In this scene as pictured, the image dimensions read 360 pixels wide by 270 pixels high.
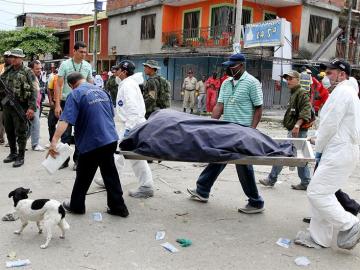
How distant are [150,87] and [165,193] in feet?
8.28

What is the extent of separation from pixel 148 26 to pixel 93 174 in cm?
2302

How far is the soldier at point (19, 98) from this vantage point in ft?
23.4

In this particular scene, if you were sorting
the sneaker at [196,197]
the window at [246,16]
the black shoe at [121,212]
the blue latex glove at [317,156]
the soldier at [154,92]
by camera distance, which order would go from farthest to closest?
the window at [246,16]
the soldier at [154,92]
the sneaker at [196,197]
the black shoe at [121,212]
the blue latex glove at [317,156]

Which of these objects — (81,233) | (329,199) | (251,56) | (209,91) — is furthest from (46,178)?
(251,56)

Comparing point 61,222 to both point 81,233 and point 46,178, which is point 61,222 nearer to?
point 81,233

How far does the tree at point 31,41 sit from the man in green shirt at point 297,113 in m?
33.1

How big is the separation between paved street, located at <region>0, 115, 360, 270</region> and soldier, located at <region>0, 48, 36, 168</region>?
86cm

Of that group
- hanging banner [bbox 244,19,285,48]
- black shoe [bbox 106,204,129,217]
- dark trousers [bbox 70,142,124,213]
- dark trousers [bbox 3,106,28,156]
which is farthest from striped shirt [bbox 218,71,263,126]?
hanging banner [bbox 244,19,285,48]

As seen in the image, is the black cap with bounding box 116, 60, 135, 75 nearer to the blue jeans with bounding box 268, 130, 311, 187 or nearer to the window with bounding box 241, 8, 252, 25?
the blue jeans with bounding box 268, 130, 311, 187

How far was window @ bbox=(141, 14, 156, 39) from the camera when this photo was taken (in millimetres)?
26305

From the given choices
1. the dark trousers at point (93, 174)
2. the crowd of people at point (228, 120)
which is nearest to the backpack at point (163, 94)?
the crowd of people at point (228, 120)

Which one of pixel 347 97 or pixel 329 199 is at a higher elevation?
pixel 347 97

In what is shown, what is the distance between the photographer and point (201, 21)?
2405cm

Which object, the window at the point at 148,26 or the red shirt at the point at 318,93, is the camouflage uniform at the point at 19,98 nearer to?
the red shirt at the point at 318,93
